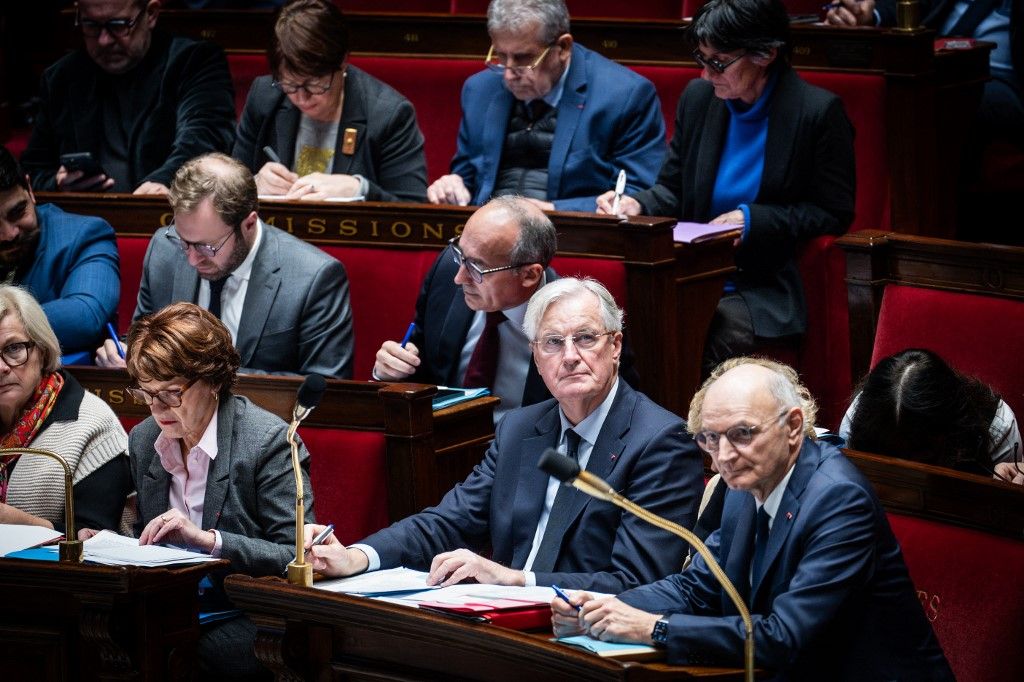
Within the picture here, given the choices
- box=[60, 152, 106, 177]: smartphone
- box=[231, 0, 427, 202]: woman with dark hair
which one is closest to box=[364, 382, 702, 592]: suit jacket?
box=[231, 0, 427, 202]: woman with dark hair

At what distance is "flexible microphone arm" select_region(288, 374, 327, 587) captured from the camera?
65.3 inches

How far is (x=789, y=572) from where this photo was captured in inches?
→ 63.5

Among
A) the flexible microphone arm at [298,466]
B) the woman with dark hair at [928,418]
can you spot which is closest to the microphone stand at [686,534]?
the flexible microphone arm at [298,466]

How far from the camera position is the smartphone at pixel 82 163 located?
3.09 metres

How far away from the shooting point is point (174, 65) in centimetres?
331

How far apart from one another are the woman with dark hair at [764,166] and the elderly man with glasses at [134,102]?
1.01m

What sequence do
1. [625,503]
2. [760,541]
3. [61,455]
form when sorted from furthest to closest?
[61,455] → [760,541] → [625,503]

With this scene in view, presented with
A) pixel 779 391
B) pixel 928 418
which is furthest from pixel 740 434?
pixel 928 418

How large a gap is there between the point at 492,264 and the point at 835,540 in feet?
3.13

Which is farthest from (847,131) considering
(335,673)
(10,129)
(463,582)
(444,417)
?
(10,129)

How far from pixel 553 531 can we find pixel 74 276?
48.1 inches

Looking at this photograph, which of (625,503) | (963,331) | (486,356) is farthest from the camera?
(486,356)

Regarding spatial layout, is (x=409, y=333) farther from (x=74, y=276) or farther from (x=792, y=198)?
(x=792, y=198)

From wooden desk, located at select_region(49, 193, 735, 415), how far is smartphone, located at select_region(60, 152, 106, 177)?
0.63 ft
